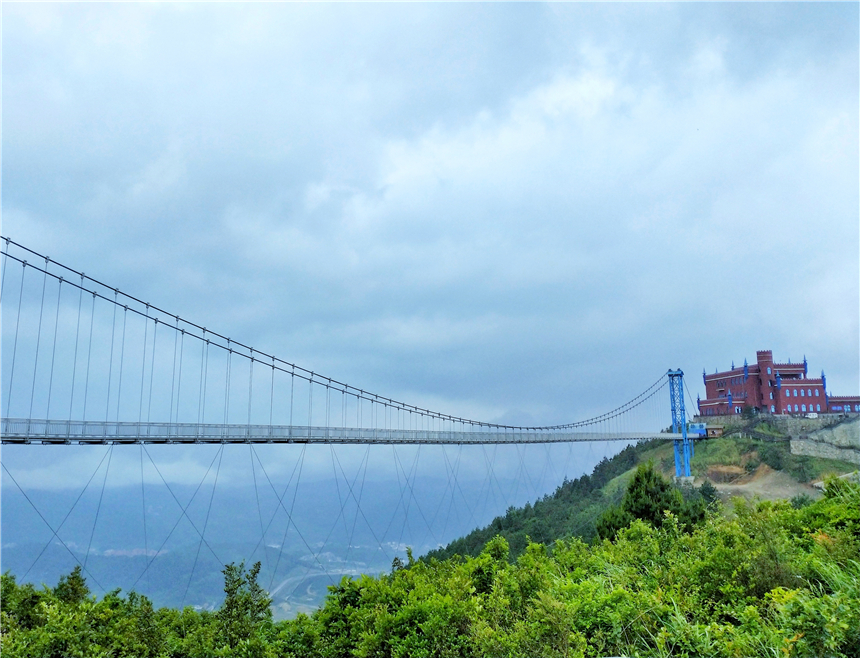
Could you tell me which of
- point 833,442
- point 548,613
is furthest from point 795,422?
point 548,613

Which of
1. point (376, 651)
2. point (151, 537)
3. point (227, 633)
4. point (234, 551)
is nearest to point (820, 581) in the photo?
point (376, 651)

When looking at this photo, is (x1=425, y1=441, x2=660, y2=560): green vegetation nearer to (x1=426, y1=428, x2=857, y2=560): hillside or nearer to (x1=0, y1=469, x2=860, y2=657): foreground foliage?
(x1=426, y1=428, x2=857, y2=560): hillside

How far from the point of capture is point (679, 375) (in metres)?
62.6

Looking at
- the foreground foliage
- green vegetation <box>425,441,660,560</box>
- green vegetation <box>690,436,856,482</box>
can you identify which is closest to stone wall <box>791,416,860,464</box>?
green vegetation <box>690,436,856,482</box>

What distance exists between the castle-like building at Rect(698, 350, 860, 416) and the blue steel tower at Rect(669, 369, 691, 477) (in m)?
10.1

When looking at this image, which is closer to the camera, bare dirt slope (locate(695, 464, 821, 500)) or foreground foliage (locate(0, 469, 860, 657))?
foreground foliage (locate(0, 469, 860, 657))

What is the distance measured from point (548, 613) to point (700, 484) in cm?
4797

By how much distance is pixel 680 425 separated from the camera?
199 ft

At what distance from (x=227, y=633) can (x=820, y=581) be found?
9.51 meters

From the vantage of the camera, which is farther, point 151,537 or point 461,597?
point 151,537

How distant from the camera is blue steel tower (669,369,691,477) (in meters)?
53.9

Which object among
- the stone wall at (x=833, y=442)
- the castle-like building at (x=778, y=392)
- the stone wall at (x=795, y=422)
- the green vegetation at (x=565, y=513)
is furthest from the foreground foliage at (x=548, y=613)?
the castle-like building at (x=778, y=392)

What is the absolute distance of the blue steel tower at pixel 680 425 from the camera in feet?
177

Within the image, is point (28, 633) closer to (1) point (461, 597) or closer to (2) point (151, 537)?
(1) point (461, 597)
